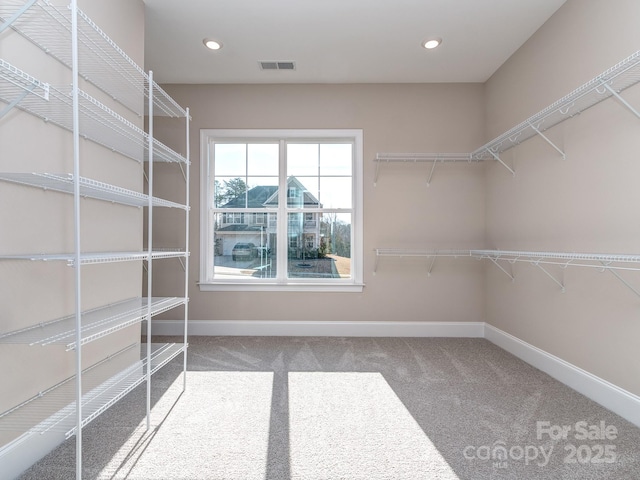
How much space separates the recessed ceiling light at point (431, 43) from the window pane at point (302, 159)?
134cm

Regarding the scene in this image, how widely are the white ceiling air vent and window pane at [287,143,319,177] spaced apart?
2.40ft

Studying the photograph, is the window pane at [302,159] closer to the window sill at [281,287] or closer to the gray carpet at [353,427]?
the window sill at [281,287]

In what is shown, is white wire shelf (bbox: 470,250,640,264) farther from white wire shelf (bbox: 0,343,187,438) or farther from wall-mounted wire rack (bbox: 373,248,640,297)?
white wire shelf (bbox: 0,343,187,438)

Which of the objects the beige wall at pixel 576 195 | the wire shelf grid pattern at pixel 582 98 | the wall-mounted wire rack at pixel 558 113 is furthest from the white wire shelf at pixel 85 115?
the beige wall at pixel 576 195

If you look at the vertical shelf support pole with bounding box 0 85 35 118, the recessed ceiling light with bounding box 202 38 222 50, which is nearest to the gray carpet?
the vertical shelf support pole with bounding box 0 85 35 118

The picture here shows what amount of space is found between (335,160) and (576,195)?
2.10 meters

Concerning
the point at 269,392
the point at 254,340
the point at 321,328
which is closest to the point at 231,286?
the point at 254,340

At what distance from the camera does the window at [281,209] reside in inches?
134

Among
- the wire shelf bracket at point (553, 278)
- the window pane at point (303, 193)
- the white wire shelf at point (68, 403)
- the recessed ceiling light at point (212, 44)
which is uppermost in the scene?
the recessed ceiling light at point (212, 44)

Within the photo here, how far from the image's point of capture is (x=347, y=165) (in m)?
3.42

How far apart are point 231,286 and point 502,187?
9.30 feet

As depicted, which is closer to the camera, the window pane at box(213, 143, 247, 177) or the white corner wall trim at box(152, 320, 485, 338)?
the white corner wall trim at box(152, 320, 485, 338)

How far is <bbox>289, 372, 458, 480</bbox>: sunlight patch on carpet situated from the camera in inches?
55.2

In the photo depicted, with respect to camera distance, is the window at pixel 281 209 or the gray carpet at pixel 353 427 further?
the window at pixel 281 209
